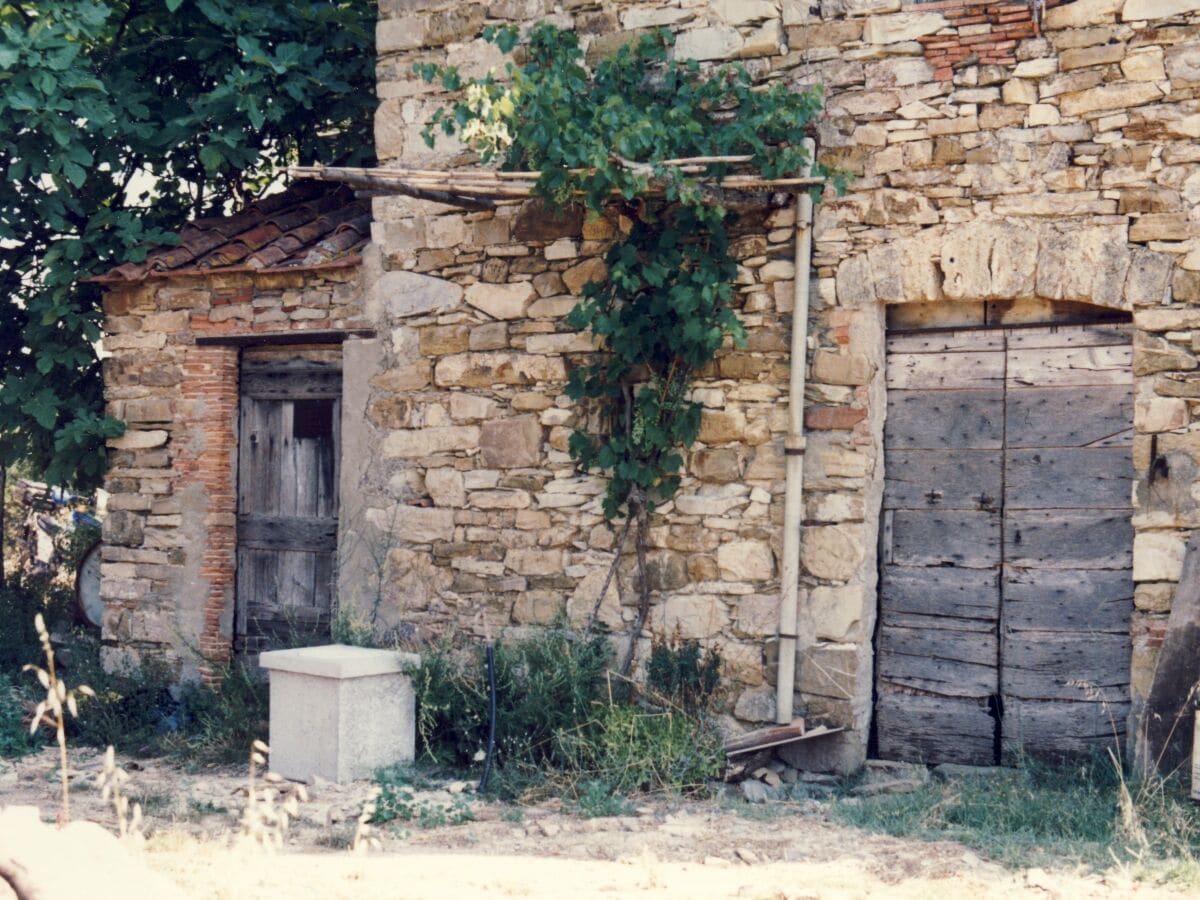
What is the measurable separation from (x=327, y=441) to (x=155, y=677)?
1654mm

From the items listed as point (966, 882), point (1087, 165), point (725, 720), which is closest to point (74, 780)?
point (725, 720)

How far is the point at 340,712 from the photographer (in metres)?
5.96

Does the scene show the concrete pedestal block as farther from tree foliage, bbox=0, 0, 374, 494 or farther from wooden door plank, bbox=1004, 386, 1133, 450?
wooden door plank, bbox=1004, 386, 1133, 450

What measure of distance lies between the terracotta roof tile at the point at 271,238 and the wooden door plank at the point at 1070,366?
3559 mm

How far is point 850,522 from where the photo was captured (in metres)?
6.03

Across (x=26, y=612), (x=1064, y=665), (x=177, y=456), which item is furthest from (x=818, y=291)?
(x=26, y=612)

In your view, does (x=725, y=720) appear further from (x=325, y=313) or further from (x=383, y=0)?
(x=383, y=0)

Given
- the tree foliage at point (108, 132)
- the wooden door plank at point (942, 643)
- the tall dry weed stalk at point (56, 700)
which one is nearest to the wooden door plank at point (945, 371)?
the wooden door plank at point (942, 643)

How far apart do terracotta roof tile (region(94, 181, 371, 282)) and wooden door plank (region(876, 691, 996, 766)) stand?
372 cm

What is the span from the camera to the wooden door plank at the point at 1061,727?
5762 millimetres

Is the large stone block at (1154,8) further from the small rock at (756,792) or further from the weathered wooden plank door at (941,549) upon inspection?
the small rock at (756,792)

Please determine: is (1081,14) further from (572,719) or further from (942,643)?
(572,719)

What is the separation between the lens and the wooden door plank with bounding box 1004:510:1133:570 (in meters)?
5.79

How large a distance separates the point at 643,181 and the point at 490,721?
2.53 metres
